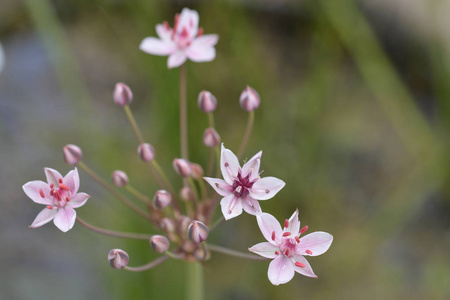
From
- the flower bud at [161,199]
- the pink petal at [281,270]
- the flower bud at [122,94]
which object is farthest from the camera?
the flower bud at [122,94]

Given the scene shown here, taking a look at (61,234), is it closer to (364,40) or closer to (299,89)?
(299,89)

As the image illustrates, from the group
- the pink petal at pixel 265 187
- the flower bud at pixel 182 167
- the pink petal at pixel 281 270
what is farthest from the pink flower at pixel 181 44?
the pink petal at pixel 281 270

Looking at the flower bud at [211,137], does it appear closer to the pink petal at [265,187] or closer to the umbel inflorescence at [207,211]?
the umbel inflorescence at [207,211]

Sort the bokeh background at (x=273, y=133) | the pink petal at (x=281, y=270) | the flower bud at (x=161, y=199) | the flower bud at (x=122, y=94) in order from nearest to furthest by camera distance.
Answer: the pink petal at (x=281, y=270)
the flower bud at (x=161, y=199)
the flower bud at (x=122, y=94)
the bokeh background at (x=273, y=133)

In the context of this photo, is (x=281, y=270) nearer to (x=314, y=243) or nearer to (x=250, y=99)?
(x=314, y=243)

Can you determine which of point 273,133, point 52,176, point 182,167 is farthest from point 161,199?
point 273,133

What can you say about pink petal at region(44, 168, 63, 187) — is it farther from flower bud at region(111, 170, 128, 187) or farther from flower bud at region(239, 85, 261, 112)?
flower bud at region(239, 85, 261, 112)

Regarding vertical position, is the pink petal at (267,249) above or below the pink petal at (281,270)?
above

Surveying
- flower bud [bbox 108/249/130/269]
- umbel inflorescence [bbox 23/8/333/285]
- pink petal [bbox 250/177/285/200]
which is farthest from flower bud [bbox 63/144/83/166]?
pink petal [bbox 250/177/285/200]
